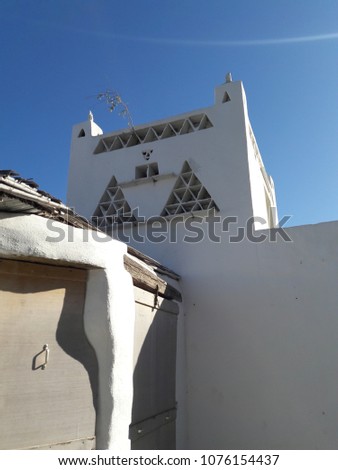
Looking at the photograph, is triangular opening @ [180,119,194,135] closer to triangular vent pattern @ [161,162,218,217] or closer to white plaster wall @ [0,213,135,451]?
triangular vent pattern @ [161,162,218,217]

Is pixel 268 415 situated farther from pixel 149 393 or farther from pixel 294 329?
pixel 149 393

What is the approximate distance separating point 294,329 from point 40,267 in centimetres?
417

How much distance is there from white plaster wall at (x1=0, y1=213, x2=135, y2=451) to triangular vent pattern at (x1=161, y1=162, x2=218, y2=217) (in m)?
3.60

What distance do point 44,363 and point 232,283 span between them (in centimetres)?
385

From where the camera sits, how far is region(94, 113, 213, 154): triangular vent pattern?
8125 millimetres

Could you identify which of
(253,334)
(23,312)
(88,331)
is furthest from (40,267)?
(253,334)

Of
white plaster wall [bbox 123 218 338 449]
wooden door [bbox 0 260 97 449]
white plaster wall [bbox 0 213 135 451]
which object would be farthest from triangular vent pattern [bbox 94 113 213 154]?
wooden door [bbox 0 260 97 449]

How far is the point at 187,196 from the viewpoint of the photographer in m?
7.68

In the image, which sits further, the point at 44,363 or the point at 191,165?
the point at 191,165

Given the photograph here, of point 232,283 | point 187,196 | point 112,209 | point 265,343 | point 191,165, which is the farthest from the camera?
point 112,209

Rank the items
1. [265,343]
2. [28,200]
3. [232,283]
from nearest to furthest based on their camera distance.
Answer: [28,200]
[265,343]
[232,283]

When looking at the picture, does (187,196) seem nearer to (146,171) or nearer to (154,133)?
(146,171)

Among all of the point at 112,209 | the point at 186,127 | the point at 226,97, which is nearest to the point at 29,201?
the point at 112,209

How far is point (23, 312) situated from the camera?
3309 mm
